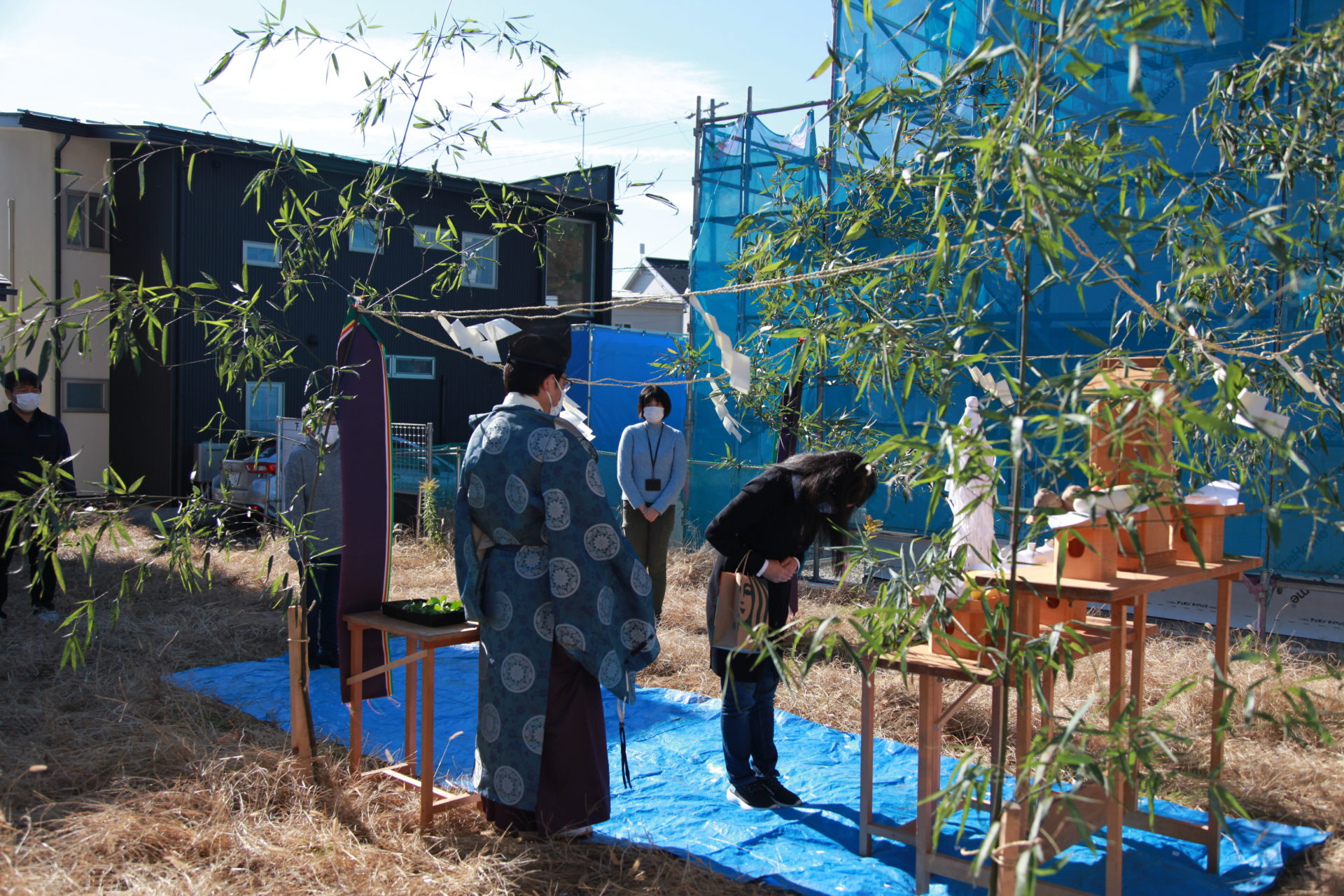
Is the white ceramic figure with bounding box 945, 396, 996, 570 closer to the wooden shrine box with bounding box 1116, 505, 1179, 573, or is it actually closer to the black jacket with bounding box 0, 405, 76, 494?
the wooden shrine box with bounding box 1116, 505, 1179, 573

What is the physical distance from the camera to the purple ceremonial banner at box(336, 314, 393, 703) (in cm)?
315

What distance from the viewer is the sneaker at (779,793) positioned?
3320 mm

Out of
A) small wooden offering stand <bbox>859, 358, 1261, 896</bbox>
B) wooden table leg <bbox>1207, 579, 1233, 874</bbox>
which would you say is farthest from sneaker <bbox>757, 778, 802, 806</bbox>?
wooden table leg <bbox>1207, 579, 1233, 874</bbox>

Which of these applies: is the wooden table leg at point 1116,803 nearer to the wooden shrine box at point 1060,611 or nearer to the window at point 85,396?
the wooden shrine box at point 1060,611

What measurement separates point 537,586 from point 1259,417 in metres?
1.85

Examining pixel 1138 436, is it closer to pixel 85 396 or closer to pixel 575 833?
pixel 575 833

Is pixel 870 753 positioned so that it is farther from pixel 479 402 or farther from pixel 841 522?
pixel 479 402

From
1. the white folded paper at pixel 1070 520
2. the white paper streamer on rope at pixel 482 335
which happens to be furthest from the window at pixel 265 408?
the white folded paper at pixel 1070 520

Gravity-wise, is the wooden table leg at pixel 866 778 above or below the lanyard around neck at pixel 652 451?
below

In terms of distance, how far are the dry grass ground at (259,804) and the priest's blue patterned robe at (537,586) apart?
31 centimetres

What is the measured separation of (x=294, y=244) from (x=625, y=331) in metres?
7.22

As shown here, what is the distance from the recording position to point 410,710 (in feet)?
10.7

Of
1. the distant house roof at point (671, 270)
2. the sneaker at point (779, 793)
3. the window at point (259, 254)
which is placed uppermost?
the distant house roof at point (671, 270)

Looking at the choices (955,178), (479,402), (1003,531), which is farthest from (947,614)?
(479,402)
